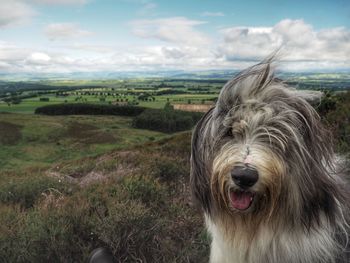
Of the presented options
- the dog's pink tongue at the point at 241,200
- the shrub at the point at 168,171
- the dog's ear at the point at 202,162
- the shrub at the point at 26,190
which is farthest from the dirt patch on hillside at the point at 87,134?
the dog's pink tongue at the point at 241,200

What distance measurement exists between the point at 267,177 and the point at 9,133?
18.3 metres

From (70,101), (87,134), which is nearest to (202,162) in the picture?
(87,134)

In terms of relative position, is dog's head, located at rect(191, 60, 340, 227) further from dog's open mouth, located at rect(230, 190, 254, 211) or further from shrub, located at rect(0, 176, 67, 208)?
shrub, located at rect(0, 176, 67, 208)

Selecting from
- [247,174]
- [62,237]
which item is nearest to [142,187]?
[62,237]

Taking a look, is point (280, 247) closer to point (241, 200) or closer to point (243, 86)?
point (241, 200)

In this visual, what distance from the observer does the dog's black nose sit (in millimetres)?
2693

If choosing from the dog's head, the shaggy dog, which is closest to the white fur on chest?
the shaggy dog

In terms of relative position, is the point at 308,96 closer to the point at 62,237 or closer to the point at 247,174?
the point at 247,174

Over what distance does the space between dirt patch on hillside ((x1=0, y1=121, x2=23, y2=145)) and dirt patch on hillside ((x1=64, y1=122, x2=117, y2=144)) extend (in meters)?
2.14

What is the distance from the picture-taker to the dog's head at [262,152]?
2789 mm

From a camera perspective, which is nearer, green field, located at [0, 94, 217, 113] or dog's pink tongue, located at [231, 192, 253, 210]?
dog's pink tongue, located at [231, 192, 253, 210]

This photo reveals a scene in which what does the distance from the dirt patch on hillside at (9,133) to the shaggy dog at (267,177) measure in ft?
55.0

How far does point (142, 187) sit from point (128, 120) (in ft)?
46.8

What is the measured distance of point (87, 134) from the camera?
19297 millimetres
